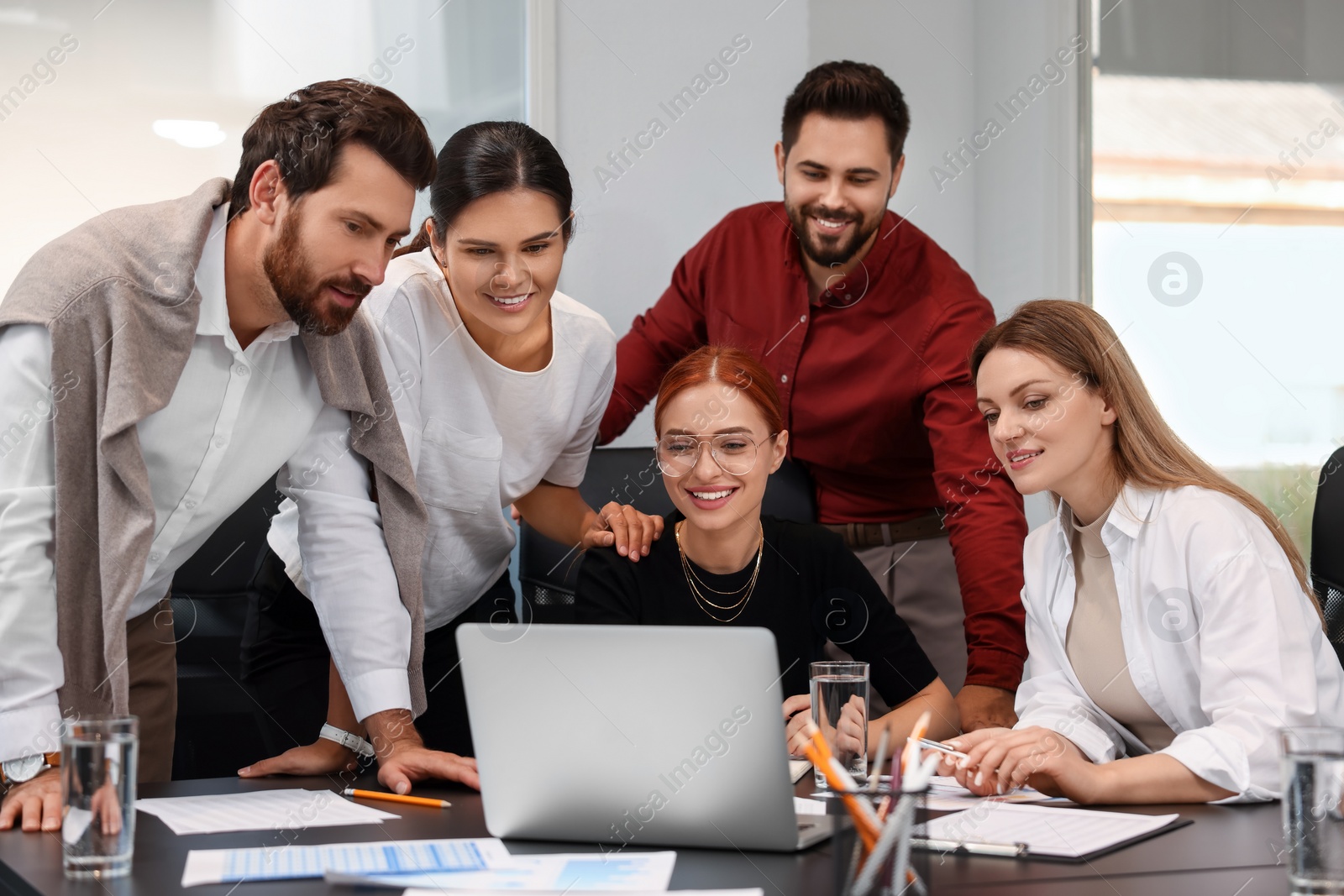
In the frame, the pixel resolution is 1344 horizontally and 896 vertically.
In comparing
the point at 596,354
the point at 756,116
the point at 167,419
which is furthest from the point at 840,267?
the point at 167,419

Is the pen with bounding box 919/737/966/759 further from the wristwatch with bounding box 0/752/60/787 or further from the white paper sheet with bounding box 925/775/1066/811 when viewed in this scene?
the wristwatch with bounding box 0/752/60/787

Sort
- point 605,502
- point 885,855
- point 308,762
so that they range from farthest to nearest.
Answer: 1. point 605,502
2. point 308,762
3. point 885,855

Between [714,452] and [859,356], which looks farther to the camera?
[859,356]

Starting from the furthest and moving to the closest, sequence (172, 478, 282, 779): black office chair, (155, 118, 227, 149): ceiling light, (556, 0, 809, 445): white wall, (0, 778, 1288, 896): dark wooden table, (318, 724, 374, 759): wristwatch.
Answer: (556, 0, 809, 445): white wall → (155, 118, 227, 149): ceiling light → (172, 478, 282, 779): black office chair → (318, 724, 374, 759): wristwatch → (0, 778, 1288, 896): dark wooden table

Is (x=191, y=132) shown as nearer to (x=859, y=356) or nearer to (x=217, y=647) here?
(x=217, y=647)

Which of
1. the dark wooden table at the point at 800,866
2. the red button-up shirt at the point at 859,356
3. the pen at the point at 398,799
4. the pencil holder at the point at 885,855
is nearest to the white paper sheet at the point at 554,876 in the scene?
the dark wooden table at the point at 800,866

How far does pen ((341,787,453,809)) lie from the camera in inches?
51.7

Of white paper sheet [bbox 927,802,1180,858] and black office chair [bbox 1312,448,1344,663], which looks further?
black office chair [bbox 1312,448,1344,663]

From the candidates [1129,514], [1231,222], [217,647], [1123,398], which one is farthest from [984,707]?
[1231,222]

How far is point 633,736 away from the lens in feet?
3.52

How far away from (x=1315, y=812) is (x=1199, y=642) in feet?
2.11

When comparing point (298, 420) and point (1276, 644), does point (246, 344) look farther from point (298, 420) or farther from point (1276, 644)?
point (1276, 644)

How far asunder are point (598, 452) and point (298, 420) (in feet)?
3.48

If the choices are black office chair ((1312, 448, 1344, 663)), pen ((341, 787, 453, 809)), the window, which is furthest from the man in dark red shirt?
pen ((341, 787, 453, 809))
